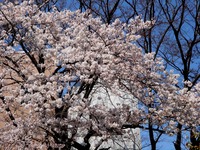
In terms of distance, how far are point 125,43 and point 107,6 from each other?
4.33 meters

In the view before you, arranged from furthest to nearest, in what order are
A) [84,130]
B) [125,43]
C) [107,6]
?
[107,6]
[125,43]
[84,130]

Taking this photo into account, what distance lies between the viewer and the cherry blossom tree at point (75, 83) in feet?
19.9

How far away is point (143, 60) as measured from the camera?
7270 mm

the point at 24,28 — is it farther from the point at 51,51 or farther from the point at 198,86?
the point at 198,86

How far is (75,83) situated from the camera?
255 inches

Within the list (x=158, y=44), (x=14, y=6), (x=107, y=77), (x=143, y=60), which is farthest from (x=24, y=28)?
(x=158, y=44)

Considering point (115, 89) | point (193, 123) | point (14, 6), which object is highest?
point (14, 6)

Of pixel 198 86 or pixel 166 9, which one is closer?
pixel 198 86

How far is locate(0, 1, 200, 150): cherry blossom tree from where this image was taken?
6.07 metres

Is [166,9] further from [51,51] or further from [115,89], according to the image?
[51,51]

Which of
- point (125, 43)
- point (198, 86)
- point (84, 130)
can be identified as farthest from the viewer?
point (198, 86)

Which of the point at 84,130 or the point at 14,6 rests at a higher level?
the point at 14,6

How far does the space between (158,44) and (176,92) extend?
4.75 metres

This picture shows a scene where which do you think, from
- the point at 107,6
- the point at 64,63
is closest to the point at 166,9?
the point at 107,6
